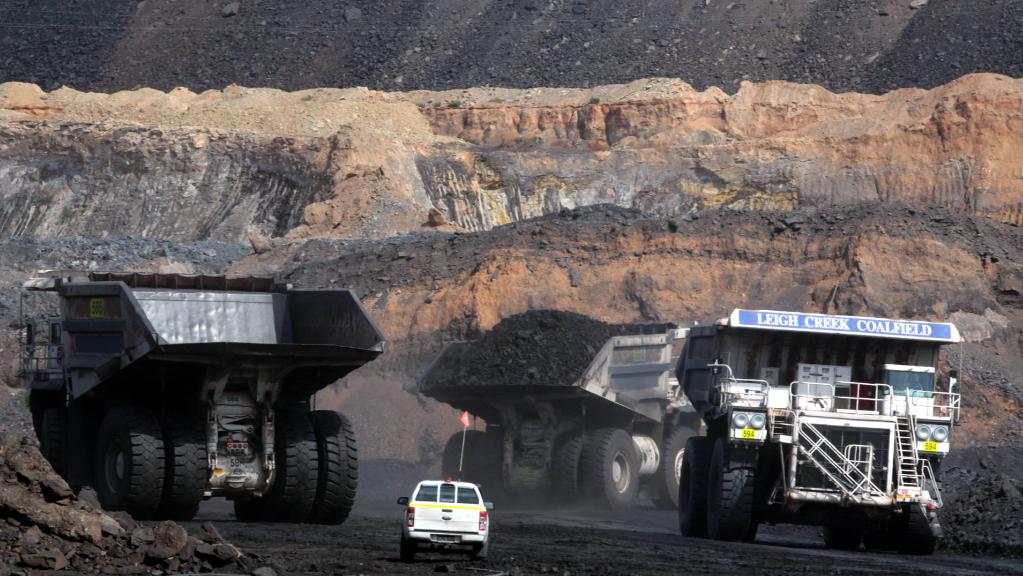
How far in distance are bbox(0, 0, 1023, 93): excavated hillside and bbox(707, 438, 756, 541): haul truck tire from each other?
64321 mm

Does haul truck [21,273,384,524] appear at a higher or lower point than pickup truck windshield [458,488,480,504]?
higher

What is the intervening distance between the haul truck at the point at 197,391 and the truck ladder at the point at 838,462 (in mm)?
5616

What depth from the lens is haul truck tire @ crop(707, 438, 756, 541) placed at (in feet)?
68.7

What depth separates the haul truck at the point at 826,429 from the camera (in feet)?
66.8

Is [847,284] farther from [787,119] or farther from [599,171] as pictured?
[787,119]

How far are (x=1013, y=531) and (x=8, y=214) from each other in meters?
52.0

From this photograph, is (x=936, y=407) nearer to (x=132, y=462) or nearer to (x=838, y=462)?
(x=838, y=462)

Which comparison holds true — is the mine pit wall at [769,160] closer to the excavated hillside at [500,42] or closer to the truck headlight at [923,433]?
the excavated hillside at [500,42]

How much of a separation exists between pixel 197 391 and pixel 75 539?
5.17m

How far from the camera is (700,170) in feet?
208

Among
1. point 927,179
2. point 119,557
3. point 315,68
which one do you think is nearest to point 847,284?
point 927,179

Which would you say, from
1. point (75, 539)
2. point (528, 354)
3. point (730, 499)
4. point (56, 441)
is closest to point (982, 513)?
point (730, 499)

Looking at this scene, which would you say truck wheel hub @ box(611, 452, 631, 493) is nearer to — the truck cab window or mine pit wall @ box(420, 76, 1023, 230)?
the truck cab window

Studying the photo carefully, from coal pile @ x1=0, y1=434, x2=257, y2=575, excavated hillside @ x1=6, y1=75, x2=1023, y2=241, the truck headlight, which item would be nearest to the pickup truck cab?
coal pile @ x1=0, y1=434, x2=257, y2=575
